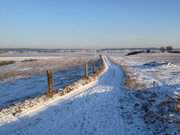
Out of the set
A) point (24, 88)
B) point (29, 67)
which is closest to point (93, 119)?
point (24, 88)

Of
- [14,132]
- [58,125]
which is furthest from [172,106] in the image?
[14,132]

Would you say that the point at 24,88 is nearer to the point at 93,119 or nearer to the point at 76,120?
the point at 76,120

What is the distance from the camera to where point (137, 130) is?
31.9ft

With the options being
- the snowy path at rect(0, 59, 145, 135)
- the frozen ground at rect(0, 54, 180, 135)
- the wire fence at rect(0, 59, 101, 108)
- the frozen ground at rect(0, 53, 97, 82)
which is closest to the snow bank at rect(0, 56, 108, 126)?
the frozen ground at rect(0, 54, 180, 135)

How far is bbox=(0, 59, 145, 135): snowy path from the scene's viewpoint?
32.3 ft

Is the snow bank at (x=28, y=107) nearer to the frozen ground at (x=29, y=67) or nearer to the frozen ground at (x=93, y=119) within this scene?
the frozen ground at (x=93, y=119)

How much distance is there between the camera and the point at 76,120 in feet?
36.5

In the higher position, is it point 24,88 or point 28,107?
point 28,107

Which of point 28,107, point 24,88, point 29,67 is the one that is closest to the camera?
point 28,107

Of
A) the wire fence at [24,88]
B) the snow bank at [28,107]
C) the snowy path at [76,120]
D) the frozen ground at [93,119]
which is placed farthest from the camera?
the wire fence at [24,88]

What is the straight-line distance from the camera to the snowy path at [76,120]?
9.84m

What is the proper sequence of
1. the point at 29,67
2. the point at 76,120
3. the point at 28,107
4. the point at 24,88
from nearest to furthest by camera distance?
1. the point at 76,120
2. the point at 28,107
3. the point at 24,88
4. the point at 29,67

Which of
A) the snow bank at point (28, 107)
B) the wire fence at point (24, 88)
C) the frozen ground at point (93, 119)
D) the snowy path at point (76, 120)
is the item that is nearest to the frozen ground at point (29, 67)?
the wire fence at point (24, 88)

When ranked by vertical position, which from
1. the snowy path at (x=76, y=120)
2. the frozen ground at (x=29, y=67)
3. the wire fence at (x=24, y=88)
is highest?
the snowy path at (x=76, y=120)
